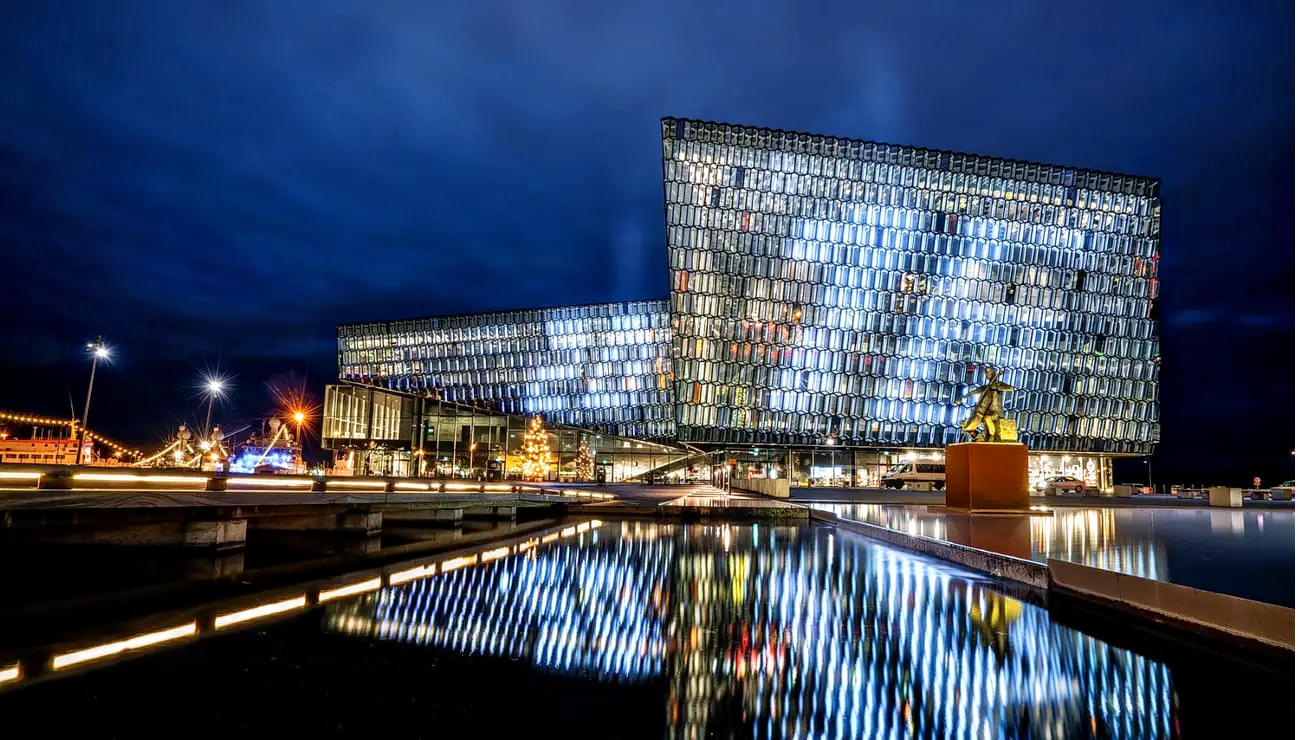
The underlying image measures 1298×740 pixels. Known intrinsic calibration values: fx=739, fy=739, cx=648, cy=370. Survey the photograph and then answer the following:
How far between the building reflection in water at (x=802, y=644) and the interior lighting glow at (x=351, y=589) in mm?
499

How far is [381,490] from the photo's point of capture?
22.3 meters

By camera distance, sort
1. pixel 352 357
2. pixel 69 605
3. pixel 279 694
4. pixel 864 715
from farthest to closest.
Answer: pixel 352 357, pixel 69 605, pixel 279 694, pixel 864 715

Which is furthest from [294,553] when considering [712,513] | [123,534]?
[712,513]

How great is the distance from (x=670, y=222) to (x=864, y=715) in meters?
64.3

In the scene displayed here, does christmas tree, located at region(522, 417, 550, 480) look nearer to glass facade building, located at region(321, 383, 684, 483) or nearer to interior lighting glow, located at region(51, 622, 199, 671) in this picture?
glass facade building, located at region(321, 383, 684, 483)

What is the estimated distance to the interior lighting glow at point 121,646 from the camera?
20.8 feet

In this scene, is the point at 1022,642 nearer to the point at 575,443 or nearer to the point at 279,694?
the point at 279,694

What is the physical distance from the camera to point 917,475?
7150 centimetres

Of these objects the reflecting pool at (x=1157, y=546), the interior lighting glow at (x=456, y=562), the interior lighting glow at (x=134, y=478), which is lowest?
the interior lighting glow at (x=456, y=562)

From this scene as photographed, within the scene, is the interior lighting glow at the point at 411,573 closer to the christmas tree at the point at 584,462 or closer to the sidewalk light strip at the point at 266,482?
the sidewalk light strip at the point at 266,482

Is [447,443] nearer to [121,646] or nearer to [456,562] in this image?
[456,562]

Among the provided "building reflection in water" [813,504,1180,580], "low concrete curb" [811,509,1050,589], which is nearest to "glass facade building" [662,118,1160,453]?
"building reflection in water" [813,504,1180,580]

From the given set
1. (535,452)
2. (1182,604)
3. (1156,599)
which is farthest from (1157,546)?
(535,452)

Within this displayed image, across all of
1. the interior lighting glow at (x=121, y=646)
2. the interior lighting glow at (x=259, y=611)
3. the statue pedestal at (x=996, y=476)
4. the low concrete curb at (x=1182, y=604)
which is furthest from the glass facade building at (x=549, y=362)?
the interior lighting glow at (x=121, y=646)
